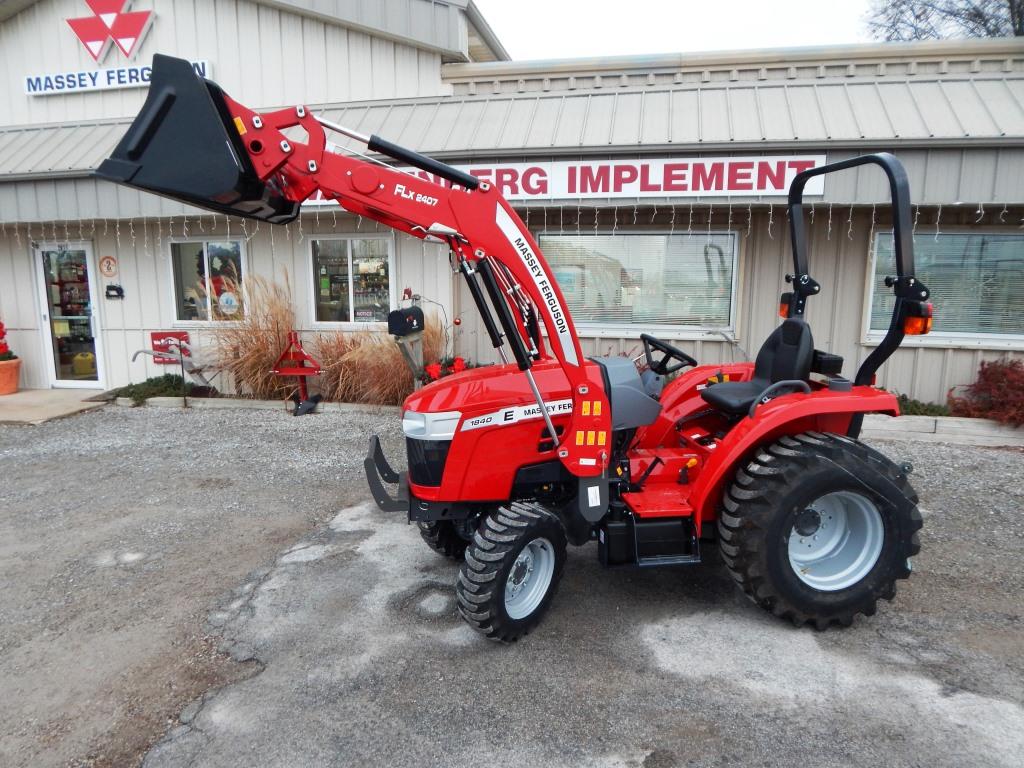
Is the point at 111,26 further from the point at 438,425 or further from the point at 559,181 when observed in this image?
the point at 438,425

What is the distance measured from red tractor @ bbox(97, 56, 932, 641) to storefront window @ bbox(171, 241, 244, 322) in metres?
6.34

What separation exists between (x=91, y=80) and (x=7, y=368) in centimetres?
423

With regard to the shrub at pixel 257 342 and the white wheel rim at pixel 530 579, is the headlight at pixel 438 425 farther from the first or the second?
the shrub at pixel 257 342

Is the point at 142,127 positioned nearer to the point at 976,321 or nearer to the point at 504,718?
the point at 504,718

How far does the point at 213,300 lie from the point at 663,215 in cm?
606

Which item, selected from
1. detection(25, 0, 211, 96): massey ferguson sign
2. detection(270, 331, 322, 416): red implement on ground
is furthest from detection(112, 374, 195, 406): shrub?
detection(25, 0, 211, 96): massey ferguson sign

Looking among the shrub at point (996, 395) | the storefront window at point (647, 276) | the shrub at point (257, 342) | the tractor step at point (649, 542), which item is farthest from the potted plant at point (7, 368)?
the shrub at point (996, 395)

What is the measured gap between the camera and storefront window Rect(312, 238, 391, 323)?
324 inches

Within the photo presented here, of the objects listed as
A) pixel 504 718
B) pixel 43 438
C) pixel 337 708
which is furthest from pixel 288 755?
pixel 43 438

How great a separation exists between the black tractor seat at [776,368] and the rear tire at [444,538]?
1581 millimetres

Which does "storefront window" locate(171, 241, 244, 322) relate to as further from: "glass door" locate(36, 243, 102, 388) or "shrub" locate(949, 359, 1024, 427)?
"shrub" locate(949, 359, 1024, 427)

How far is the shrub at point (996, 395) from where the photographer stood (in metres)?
6.12

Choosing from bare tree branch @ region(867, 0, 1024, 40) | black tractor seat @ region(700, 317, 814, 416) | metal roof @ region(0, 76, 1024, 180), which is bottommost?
black tractor seat @ region(700, 317, 814, 416)

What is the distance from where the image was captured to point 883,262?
275 inches
